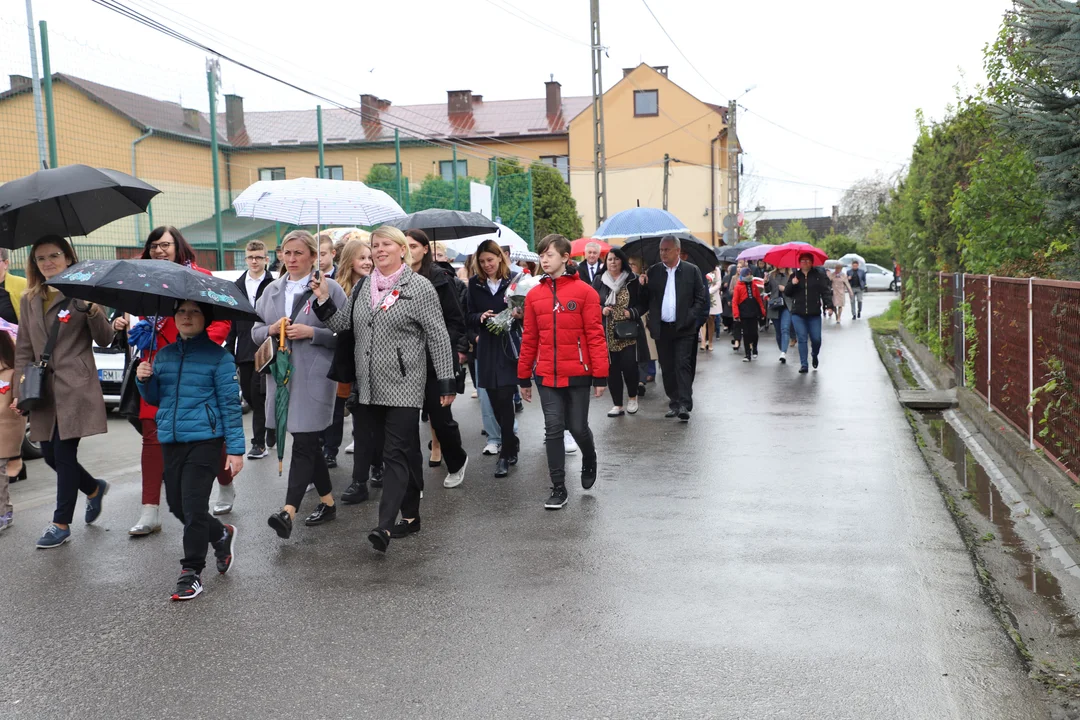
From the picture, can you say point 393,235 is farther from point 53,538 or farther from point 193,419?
point 53,538

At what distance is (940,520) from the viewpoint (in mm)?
6801

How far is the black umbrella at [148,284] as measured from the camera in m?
5.02

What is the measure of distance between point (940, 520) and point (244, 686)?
452cm

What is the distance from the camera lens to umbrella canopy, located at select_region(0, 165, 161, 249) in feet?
20.2

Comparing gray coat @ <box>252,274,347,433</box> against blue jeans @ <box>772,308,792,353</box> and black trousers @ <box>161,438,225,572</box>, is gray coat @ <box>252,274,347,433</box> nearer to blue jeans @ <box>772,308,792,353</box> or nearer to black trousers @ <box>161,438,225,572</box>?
black trousers @ <box>161,438,225,572</box>

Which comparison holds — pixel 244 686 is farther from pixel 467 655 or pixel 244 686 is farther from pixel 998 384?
pixel 998 384

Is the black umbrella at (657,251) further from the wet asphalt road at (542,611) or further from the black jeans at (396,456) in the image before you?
the black jeans at (396,456)

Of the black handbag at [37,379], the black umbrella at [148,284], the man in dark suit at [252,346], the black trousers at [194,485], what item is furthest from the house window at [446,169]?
the black trousers at [194,485]

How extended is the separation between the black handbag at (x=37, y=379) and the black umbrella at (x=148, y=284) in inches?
40.6

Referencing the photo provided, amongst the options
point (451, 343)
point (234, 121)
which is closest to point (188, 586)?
point (451, 343)

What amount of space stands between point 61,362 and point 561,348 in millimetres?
A: 3168

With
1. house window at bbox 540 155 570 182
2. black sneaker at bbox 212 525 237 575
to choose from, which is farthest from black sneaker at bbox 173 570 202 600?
house window at bbox 540 155 570 182

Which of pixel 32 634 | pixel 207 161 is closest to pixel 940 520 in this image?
pixel 32 634

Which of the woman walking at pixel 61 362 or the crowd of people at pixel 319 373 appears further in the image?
the woman walking at pixel 61 362
